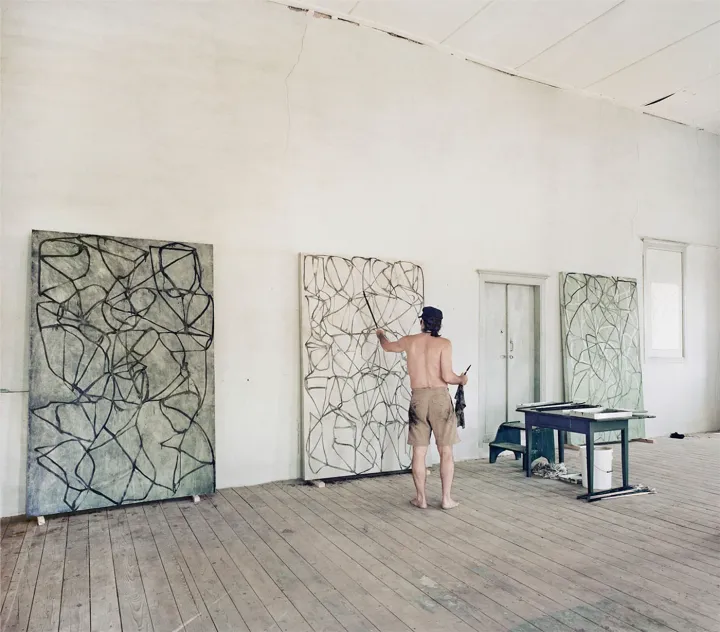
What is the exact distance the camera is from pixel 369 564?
3.39 metres

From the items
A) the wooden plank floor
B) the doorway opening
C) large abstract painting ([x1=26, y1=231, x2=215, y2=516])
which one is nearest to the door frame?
the doorway opening

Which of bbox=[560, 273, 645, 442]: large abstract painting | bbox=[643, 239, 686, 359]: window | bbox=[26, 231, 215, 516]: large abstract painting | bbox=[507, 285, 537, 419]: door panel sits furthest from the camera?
bbox=[643, 239, 686, 359]: window

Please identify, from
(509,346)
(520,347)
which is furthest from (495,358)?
(520,347)

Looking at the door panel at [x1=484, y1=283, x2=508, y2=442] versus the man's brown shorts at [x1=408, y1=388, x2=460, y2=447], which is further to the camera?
the door panel at [x1=484, y1=283, x2=508, y2=442]

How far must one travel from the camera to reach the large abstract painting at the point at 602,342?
7230mm

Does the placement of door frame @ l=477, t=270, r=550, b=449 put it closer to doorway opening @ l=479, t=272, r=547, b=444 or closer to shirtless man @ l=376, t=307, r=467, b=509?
doorway opening @ l=479, t=272, r=547, b=444

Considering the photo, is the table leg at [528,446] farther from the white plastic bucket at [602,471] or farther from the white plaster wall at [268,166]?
the white plaster wall at [268,166]

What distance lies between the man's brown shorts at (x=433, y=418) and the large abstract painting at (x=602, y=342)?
3.17 metres

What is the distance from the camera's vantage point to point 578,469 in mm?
5863

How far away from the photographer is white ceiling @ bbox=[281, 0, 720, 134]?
5688 millimetres

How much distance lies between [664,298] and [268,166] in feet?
20.5

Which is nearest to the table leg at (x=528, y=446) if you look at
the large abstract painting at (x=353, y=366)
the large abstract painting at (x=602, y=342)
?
the large abstract painting at (x=353, y=366)

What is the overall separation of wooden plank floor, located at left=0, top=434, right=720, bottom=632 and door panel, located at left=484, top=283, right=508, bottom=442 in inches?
66.2

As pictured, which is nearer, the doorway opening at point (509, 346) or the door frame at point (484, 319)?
the door frame at point (484, 319)
